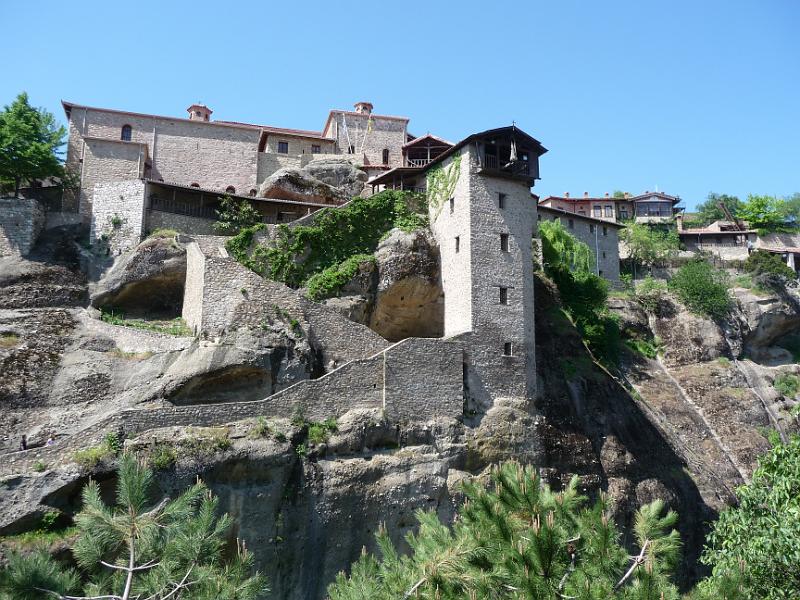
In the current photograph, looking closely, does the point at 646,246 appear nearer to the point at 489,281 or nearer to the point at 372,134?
the point at 372,134

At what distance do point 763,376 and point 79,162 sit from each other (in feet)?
147

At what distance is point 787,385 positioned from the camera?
45094 mm

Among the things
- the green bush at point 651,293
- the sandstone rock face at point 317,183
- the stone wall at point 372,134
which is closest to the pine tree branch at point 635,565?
the sandstone rock face at point 317,183

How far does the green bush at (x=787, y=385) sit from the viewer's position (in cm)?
4484

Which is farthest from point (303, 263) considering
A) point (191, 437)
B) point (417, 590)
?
point (417, 590)

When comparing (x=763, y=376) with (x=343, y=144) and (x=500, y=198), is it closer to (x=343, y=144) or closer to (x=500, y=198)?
(x=500, y=198)

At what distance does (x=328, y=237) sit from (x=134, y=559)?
23.3m

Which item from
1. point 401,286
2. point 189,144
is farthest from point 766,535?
point 189,144

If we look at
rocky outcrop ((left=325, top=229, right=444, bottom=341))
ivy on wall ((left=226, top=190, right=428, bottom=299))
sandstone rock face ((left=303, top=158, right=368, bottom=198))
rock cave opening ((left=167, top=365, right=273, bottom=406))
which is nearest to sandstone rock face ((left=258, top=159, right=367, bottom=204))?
sandstone rock face ((left=303, top=158, right=368, bottom=198))

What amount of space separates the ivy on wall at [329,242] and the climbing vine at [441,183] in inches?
32.9

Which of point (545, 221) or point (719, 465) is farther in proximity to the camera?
point (545, 221)

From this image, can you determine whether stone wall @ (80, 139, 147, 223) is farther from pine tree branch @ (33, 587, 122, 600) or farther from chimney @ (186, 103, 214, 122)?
pine tree branch @ (33, 587, 122, 600)

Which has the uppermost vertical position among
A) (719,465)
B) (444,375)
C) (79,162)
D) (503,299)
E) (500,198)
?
(79,162)

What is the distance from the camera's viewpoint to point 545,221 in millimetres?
43594
